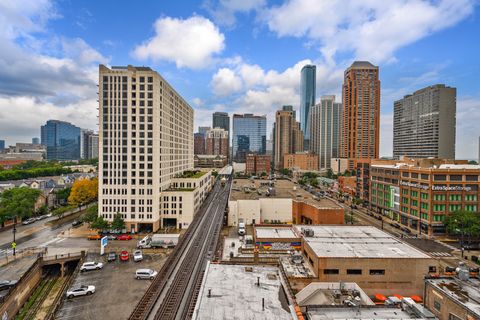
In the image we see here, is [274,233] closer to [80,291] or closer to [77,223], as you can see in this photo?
[80,291]

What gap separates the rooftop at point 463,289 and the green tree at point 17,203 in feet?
276

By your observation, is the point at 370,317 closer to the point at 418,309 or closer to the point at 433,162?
the point at 418,309

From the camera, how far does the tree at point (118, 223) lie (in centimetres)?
5819

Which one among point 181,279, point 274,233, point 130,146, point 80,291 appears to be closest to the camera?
point 80,291

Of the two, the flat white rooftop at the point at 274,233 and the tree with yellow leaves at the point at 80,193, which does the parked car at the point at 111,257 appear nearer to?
the flat white rooftop at the point at 274,233

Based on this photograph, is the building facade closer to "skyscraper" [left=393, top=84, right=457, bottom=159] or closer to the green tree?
the green tree

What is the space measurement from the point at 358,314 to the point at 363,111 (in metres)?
168

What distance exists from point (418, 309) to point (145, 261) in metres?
40.0

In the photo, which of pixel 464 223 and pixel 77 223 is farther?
pixel 77 223

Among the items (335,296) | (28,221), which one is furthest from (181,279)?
(28,221)

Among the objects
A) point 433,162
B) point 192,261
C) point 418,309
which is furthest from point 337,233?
point 433,162

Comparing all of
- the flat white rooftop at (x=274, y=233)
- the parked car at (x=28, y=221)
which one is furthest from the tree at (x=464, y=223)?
the parked car at (x=28, y=221)

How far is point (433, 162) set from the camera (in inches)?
2719

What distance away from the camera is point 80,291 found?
33.8m
